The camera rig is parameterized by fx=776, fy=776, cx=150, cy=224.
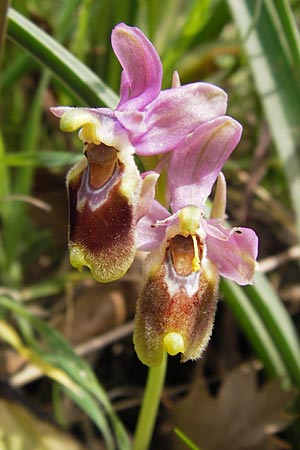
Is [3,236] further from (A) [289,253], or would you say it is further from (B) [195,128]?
(B) [195,128]

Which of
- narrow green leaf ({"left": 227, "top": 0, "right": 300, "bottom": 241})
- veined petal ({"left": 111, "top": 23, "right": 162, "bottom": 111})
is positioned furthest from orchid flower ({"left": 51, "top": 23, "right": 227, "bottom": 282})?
narrow green leaf ({"left": 227, "top": 0, "right": 300, "bottom": 241})

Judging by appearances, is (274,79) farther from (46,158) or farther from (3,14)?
(3,14)

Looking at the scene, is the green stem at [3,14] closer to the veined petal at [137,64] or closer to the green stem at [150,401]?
the veined petal at [137,64]

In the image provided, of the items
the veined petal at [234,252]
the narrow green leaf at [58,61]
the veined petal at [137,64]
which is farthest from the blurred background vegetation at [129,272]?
the veined petal at [234,252]

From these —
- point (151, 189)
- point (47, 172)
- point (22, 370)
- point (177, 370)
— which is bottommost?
point (177, 370)

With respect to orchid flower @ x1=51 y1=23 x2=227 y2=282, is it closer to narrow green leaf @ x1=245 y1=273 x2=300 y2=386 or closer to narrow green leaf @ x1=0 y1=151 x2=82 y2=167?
narrow green leaf @ x1=0 y1=151 x2=82 y2=167

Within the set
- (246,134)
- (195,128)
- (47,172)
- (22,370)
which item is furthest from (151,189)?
(246,134)
